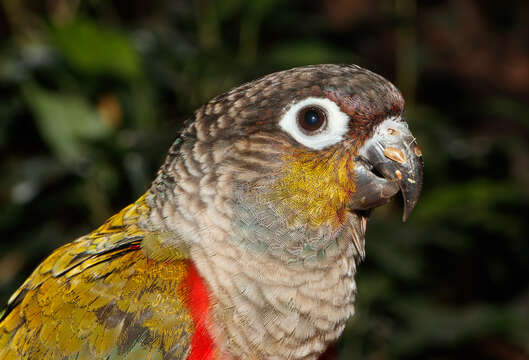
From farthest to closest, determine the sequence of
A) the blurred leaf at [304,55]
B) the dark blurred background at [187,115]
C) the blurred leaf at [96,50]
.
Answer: the blurred leaf at [304,55] → the dark blurred background at [187,115] → the blurred leaf at [96,50]

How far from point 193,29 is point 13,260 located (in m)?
1.36

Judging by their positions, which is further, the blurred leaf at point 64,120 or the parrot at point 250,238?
the blurred leaf at point 64,120

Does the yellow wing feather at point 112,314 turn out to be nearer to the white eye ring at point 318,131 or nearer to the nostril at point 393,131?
the white eye ring at point 318,131

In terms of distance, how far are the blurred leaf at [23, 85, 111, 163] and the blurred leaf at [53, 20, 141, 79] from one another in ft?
A: 0.72

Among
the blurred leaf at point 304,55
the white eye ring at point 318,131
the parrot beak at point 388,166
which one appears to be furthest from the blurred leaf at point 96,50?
the parrot beak at point 388,166

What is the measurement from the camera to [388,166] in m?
1.07

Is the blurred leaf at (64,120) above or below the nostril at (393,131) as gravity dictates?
below

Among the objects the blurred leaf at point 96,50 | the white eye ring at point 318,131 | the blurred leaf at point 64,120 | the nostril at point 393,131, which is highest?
the blurred leaf at point 96,50

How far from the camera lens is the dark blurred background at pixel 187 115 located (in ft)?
6.64

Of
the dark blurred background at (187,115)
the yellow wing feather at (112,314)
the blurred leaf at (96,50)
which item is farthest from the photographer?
the dark blurred background at (187,115)

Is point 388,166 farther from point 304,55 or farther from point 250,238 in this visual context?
point 304,55

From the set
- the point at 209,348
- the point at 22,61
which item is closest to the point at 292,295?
the point at 209,348

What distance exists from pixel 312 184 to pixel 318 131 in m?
0.11

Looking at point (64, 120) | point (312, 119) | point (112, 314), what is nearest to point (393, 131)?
point (312, 119)
